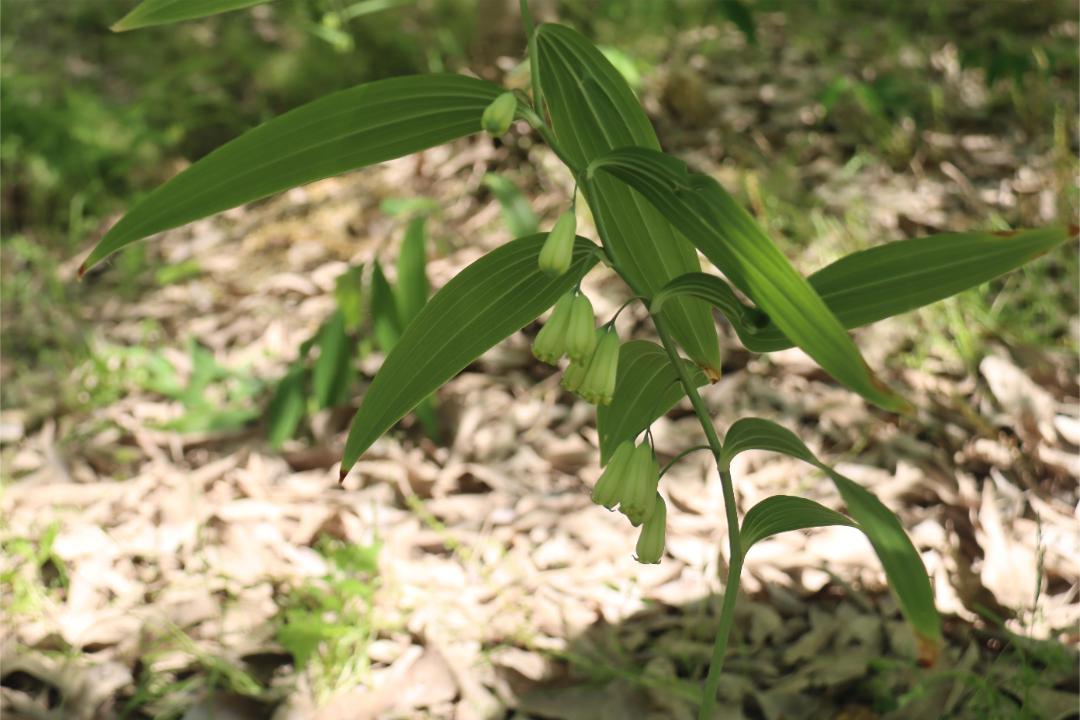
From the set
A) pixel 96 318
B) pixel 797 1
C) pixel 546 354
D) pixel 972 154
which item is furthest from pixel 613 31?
pixel 546 354

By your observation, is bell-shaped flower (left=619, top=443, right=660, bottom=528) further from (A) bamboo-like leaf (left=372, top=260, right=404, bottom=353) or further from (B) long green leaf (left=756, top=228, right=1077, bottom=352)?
(A) bamboo-like leaf (left=372, top=260, right=404, bottom=353)

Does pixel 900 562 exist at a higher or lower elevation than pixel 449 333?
lower

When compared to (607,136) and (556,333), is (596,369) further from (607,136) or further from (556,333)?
(607,136)

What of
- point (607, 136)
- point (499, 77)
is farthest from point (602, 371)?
point (499, 77)

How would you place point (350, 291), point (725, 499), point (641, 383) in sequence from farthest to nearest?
point (350, 291) < point (641, 383) < point (725, 499)

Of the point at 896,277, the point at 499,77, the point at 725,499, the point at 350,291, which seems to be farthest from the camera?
the point at 499,77

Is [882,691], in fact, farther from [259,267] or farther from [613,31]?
[613,31]
